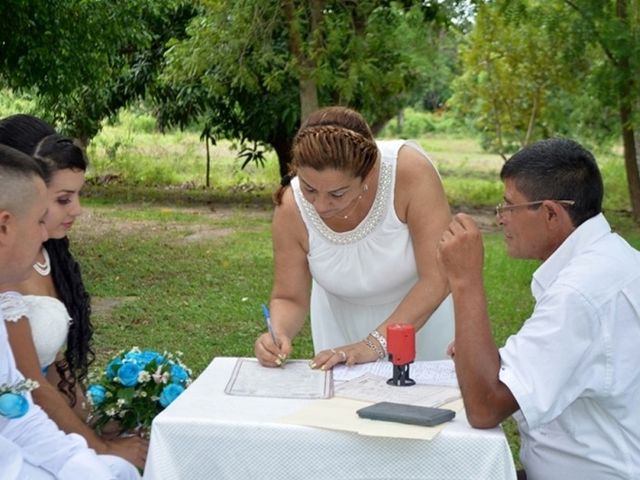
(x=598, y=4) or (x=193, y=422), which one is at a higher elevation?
(x=598, y=4)

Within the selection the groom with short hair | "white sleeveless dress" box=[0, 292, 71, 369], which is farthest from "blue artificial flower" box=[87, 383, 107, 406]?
the groom with short hair

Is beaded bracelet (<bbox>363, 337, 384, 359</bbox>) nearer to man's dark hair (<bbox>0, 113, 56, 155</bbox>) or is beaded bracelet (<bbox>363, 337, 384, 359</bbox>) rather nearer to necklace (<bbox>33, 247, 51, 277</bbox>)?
necklace (<bbox>33, 247, 51, 277</bbox>)

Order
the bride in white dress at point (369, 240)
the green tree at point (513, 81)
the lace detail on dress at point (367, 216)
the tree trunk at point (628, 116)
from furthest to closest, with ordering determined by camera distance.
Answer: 1. the green tree at point (513, 81)
2. the tree trunk at point (628, 116)
3. the lace detail on dress at point (367, 216)
4. the bride in white dress at point (369, 240)

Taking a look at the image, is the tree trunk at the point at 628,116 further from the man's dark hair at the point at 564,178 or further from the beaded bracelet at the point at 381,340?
the man's dark hair at the point at 564,178

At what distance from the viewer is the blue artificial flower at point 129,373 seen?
364 cm

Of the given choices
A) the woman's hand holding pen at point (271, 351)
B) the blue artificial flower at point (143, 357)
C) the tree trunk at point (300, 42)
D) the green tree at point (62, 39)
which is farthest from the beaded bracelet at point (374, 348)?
the tree trunk at point (300, 42)

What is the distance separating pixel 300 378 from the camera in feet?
11.5

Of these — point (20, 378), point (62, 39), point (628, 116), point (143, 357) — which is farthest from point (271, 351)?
point (628, 116)

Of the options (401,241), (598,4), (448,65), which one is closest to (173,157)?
(448,65)

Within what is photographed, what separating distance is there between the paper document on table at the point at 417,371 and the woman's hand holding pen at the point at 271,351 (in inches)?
7.5

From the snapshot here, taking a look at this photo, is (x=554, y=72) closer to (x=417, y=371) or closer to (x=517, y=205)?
(x=417, y=371)

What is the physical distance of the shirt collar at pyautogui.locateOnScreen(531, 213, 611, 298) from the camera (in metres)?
3.01

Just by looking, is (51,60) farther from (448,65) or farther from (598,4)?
(448,65)

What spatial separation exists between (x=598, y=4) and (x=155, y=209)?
920 cm
